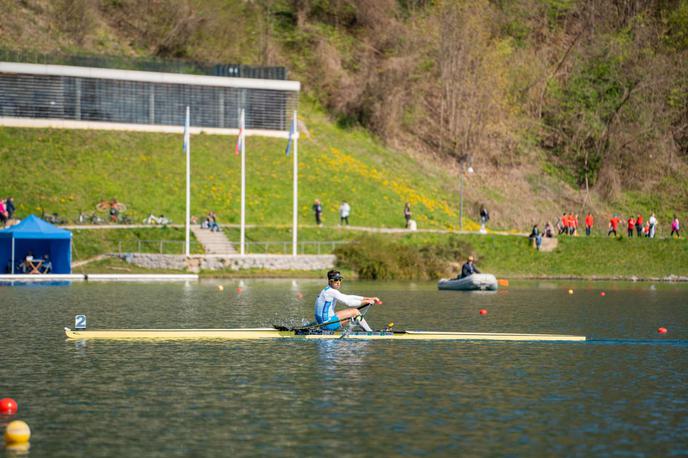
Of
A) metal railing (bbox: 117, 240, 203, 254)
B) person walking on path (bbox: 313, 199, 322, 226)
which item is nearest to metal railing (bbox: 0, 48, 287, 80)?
person walking on path (bbox: 313, 199, 322, 226)

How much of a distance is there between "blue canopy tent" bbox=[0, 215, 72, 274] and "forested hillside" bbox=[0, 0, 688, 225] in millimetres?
34284

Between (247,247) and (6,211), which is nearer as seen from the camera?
(6,211)

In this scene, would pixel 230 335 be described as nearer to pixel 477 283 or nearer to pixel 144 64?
pixel 477 283

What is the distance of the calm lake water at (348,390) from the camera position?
1805 cm

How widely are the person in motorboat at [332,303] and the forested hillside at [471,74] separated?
60.1 metres

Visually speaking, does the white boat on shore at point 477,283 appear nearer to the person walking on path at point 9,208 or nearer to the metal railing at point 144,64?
the person walking on path at point 9,208

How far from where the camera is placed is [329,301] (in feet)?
101

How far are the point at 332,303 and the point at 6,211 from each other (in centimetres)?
3827

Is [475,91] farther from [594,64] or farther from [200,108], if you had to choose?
[200,108]

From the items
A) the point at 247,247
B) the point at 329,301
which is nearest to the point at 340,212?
the point at 247,247

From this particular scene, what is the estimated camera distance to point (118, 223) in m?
68.5

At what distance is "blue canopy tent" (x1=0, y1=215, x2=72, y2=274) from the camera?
Answer: 184 feet

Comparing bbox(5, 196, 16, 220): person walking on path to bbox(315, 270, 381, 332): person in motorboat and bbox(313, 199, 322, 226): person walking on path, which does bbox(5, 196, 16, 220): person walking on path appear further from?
bbox(315, 270, 381, 332): person in motorboat

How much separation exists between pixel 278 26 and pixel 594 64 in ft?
103
